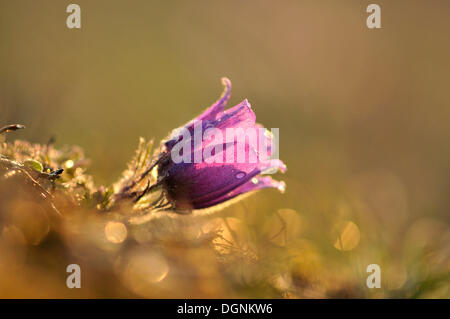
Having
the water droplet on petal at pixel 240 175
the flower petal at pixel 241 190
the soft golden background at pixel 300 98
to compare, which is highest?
the soft golden background at pixel 300 98

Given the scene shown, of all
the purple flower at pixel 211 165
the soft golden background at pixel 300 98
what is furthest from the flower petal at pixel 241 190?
the soft golden background at pixel 300 98

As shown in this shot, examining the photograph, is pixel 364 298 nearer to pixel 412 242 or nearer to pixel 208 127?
pixel 412 242

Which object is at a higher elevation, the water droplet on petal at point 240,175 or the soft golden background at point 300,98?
the soft golden background at point 300,98

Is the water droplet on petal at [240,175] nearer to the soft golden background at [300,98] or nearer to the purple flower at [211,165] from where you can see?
the purple flower at [211,165]

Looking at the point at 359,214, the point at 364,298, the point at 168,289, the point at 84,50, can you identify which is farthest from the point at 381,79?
the point at 168,289

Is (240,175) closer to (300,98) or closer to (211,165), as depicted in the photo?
(211,165)
